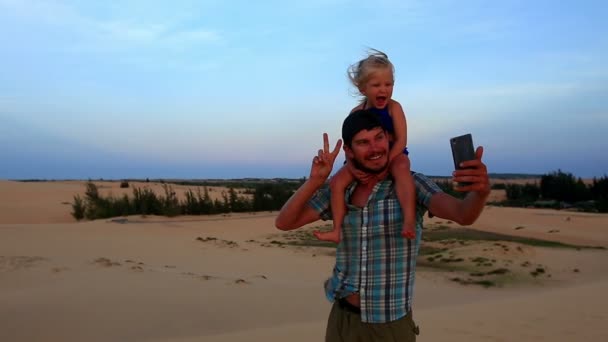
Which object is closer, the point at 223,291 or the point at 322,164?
the point at 322,164

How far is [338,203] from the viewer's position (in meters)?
2.72

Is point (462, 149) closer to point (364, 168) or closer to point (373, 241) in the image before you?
point (364, 168)

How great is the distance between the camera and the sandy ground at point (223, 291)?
19.9 ft

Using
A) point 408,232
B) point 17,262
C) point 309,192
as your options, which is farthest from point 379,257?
point 17,262

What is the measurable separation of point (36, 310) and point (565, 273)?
8.32 metres

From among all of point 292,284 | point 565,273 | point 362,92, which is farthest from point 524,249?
point 362,92

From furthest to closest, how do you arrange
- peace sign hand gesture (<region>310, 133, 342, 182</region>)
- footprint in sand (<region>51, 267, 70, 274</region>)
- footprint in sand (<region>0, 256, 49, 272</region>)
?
footprint in sand (<region>0, 256, 49, 272</region>)
footprint in sand (<region>51, 267, 70, 274</region>)
peace sign hand gesture (<region>310, 133, 342, 182</region>)

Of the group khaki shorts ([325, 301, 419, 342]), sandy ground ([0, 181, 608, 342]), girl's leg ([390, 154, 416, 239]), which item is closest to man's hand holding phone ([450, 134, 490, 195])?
girl's leg ([390, 154, 416, 239])

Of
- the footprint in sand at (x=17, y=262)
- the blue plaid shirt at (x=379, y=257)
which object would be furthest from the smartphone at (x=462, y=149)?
the footprint in sand at (x=17, y=262)

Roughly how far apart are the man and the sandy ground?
3314mm

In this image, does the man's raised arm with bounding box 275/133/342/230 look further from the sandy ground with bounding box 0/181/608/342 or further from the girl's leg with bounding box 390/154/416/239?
the sandy ground with bounding box 0/181/608/342

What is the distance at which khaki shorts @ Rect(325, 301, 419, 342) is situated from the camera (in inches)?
99.4

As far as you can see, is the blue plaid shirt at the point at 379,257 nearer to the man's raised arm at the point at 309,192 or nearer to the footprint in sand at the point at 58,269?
the man's raised arm at the point at 309,192

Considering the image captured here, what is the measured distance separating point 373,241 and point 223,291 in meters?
5.75
